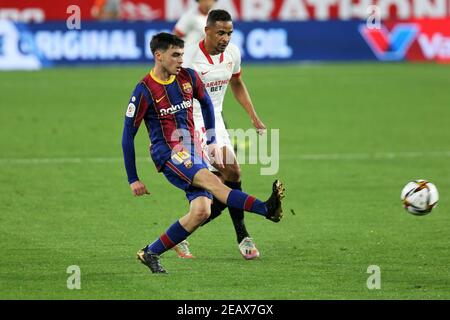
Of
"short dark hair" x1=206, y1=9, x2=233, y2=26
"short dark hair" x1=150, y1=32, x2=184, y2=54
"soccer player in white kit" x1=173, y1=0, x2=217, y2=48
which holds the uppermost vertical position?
"soccer player in white kit" x1=173, y1=0, x2=217, y2=48

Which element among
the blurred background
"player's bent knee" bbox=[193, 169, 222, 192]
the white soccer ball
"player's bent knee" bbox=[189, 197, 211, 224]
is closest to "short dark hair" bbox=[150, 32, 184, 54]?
"player's bent knee" bbox=[193, 169, 222, 192]

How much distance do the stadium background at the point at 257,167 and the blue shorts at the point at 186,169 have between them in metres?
0.68

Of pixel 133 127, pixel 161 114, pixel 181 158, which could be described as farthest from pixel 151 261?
pixel 161 114

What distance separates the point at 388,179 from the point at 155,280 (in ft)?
21.4

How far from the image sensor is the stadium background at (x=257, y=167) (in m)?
8.63

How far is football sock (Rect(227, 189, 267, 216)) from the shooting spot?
8359mm

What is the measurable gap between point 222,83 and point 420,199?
2.17 m

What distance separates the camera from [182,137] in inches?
344

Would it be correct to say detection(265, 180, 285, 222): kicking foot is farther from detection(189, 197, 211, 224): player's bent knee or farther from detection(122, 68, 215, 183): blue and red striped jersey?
detection(122, 68, 215, 183): blue and red striped jersey

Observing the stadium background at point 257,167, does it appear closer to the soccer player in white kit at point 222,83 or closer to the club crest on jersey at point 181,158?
the soccer player in white kit at point 222,83

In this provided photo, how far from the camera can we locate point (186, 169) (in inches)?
338

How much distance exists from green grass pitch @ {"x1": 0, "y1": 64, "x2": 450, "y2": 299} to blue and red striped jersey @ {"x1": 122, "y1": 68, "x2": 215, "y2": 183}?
1027mm

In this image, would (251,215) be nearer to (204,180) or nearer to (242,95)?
(242,95)

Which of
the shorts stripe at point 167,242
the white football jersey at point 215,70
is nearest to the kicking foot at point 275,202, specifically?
the shorts stripe at point 167,242
